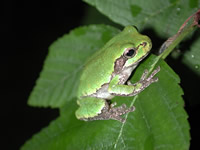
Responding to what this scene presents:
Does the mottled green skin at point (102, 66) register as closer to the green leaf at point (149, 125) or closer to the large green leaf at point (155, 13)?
the green leaf at point (149, 125)

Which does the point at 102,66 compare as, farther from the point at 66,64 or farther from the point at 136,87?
the point at 66,64

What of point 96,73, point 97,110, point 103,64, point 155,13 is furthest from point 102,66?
point 155,13

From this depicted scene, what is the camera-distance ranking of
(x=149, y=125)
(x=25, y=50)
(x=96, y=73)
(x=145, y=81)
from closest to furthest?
(x=149, y=125) < (x=145, y=81) < (x=96, y=73) < (x=25, y=50)

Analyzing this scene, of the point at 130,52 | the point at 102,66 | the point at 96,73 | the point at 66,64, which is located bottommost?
the point at 66,64

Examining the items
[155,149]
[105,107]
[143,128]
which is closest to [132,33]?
[105,107]

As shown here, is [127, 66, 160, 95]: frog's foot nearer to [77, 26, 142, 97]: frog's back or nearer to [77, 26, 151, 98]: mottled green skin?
[77, 26, 151, 98]: mottled green skin

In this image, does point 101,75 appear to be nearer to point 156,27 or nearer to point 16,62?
point 156,27
